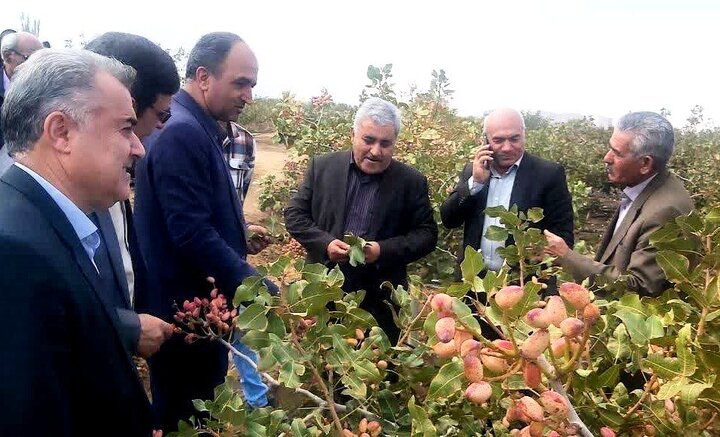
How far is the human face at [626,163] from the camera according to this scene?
2.22m

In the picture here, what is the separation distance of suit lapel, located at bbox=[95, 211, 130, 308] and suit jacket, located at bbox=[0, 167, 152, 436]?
18.2 inches

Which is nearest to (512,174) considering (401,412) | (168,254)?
(168,254)

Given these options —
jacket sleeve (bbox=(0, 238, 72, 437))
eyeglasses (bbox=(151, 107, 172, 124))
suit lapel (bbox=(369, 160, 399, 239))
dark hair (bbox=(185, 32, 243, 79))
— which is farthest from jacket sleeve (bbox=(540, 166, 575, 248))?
jacket sleeve (bbox=(0, 238, 72, 437))

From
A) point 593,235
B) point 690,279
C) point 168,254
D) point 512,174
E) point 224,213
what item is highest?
point 690,279

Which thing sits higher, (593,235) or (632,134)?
(632,134)

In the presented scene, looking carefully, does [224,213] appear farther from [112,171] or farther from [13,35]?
[13,35]

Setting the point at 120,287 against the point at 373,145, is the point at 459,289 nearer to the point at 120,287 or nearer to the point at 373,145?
the point at 120,287

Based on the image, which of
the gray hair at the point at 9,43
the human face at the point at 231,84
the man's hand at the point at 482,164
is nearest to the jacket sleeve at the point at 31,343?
the human face at the point at 231,84

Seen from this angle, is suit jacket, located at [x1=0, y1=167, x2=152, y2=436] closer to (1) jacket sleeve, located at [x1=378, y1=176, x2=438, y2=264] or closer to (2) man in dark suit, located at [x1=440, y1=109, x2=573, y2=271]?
(1) jacket sleeve, located at [x1=378, y1=176, x2=438, y2=264]

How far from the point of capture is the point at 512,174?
272 cm

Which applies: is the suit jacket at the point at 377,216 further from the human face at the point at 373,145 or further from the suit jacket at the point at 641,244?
the suit jacket at the point at 641,244

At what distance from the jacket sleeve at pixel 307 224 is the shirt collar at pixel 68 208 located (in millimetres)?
1299

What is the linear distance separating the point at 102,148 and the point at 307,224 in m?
1.47

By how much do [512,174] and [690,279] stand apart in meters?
1.76
